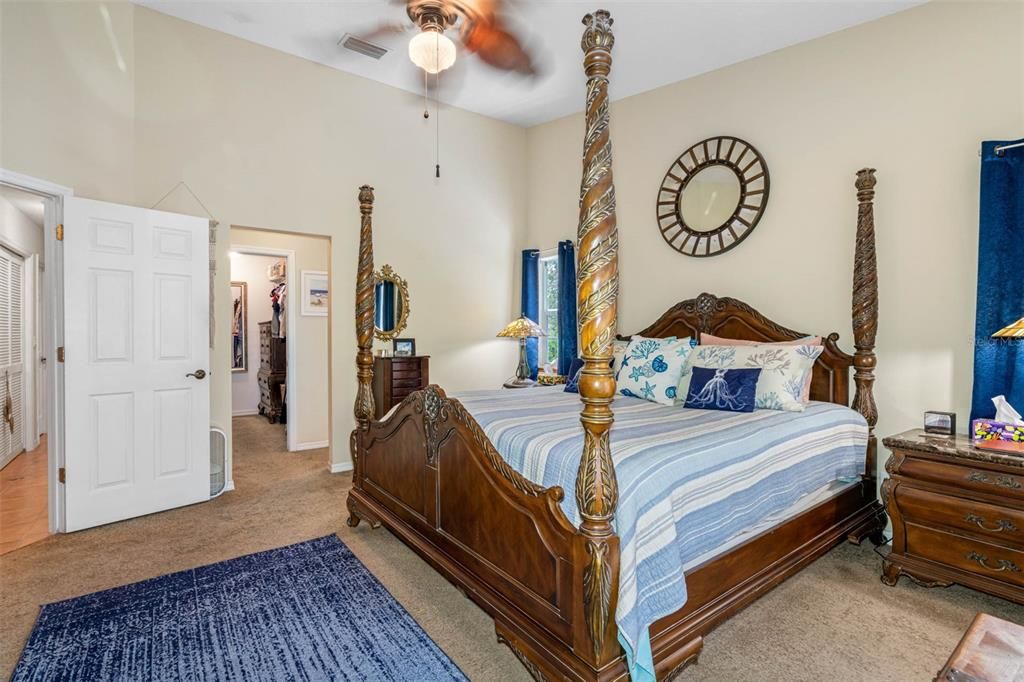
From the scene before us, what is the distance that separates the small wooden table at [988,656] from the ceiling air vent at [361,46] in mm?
4465

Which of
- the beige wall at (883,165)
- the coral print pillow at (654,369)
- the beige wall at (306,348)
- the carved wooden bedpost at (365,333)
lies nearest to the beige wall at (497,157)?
the beige wall at (883,165)

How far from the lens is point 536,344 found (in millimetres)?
5340

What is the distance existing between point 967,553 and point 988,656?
148 cm

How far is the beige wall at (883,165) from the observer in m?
2.92

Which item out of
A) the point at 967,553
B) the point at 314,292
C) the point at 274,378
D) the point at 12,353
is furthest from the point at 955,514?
the point at 12,353

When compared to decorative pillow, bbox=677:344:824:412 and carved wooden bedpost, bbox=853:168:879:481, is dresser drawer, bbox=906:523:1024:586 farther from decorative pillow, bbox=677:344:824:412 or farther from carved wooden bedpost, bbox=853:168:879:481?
decorative pillow, bbox=677:344:824:412

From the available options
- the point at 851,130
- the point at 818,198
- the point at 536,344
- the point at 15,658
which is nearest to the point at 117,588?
the point at 15,658

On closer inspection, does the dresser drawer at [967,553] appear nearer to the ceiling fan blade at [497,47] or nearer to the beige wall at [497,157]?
the beige wall at [497,157]

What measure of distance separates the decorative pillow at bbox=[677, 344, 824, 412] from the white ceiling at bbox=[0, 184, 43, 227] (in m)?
5.43

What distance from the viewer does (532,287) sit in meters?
5.44

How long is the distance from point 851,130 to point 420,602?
3.79 m

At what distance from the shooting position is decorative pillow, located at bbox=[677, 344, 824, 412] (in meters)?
2.94

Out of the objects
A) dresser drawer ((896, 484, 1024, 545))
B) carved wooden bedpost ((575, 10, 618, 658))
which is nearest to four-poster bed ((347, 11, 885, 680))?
carved wooden bedpost ((575, 10, 618, 658))

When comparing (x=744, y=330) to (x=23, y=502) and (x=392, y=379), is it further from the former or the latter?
(x=23, y=502)
